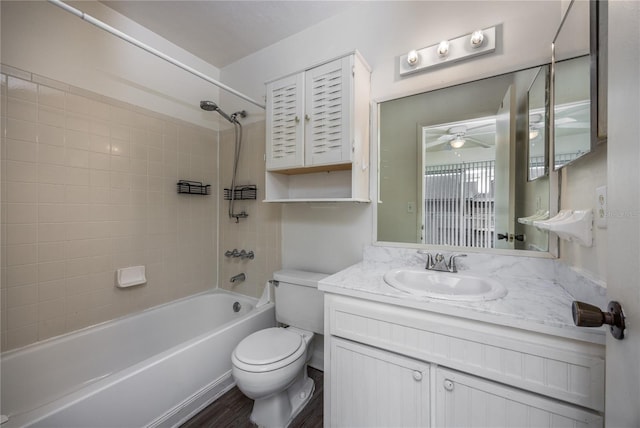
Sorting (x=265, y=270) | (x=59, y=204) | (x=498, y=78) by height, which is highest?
(x=498, y=78)

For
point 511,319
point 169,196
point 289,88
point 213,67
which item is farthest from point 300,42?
point 511,319

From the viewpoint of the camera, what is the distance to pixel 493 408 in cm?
84

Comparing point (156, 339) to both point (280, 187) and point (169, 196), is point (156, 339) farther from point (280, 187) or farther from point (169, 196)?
point (280, 187)

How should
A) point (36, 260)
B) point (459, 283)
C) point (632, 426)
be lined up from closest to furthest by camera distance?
1. point (632, 426)
2. point (459, 283)
3. point (36, 260)

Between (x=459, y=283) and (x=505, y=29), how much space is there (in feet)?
4.18

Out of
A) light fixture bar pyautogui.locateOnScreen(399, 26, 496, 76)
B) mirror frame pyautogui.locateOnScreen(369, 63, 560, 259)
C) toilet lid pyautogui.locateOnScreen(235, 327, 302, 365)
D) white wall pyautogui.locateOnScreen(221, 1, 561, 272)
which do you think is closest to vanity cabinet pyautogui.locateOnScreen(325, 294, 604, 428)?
toilet lid pyautogui.locateOnScreen(235, 327, 302, 365)

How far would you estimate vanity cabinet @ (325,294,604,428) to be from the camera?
74 cm

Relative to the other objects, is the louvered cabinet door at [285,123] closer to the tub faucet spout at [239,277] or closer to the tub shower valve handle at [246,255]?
the tub shower valve handle at [246,255]

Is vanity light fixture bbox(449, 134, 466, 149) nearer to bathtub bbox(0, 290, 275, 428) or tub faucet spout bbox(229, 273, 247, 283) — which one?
bathtub bbox(0, 290, 275, 428)

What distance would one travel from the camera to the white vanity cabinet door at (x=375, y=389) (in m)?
0.96

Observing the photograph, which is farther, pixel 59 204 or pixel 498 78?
pixel 59 204

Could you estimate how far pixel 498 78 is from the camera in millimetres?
1284

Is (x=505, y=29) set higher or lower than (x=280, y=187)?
higher

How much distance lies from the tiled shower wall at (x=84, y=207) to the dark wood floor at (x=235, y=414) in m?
0.91
